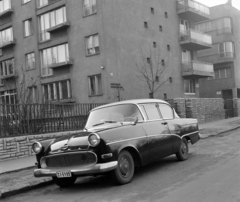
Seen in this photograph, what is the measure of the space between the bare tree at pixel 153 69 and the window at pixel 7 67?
1104cm

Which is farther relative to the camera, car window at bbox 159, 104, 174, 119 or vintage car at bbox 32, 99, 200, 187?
car window at bbox 159, 104, 174, 119

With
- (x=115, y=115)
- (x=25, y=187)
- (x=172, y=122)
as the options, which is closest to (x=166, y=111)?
(x=172, y=122)

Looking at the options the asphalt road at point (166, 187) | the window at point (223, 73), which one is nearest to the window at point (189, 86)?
the window at point (223, 73)

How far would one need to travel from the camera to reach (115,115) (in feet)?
23.5

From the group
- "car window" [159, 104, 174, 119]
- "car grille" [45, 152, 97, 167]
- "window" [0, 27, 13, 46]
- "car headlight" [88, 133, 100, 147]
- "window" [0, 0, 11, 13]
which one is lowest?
"car grille" [45, 152, 97, 167]

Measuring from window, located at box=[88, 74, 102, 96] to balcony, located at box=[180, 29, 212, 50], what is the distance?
32.1 feet

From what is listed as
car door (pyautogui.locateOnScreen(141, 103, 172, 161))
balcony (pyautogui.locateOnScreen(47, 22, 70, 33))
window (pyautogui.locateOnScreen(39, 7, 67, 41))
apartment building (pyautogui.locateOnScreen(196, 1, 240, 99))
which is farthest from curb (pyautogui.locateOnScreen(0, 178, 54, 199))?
apartment building (pyautogui.locateOnScreen(196, 1, 240, 99))

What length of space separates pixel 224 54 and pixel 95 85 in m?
19.9

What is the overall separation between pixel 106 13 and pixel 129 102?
14.9m

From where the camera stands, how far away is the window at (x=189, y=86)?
94.7 ft

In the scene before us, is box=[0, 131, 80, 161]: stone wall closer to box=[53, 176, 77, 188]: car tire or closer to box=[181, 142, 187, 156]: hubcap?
box=[53, 176, 77, 188]: car tire

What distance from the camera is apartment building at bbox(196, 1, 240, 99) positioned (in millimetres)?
35969

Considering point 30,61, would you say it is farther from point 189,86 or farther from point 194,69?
point 189,86

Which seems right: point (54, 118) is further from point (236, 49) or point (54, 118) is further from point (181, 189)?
point (236, 49)
